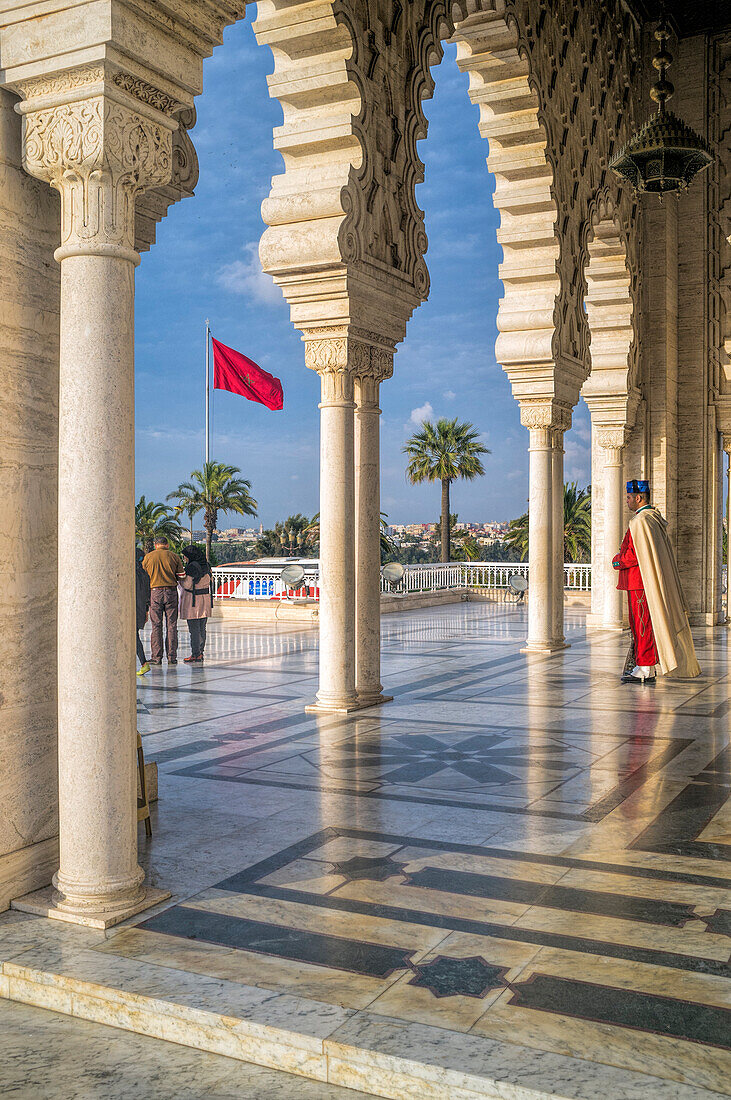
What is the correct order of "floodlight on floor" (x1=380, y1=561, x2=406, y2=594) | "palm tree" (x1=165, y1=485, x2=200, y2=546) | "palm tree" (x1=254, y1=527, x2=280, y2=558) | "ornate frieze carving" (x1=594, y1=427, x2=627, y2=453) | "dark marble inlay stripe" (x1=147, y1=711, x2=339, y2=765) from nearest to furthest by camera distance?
1. "dark marble inlay stripe" (x1=147, y1=711, x2=339, y2=765)
2. "ornate frieze carving" (x1=594, y1=427, x2=627, y2=453)
3. "floodlight on floor" (x1=380, y1=561, x2=406, y2=594)
4. "palm tree" (x1=254, y1=527, x2=280, y2=558)
5. "palm tree" (x1=165, y1=485, x2=200, y2=546)

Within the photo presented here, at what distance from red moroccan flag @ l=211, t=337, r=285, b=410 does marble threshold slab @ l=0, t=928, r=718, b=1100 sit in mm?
16196

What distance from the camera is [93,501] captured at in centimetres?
333

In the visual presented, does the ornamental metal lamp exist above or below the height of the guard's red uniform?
above

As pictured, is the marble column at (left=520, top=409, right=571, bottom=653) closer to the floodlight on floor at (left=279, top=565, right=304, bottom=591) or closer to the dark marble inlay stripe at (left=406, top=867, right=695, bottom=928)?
the floodlight on floor at (left=279, top=565, right=304, bottom=591)

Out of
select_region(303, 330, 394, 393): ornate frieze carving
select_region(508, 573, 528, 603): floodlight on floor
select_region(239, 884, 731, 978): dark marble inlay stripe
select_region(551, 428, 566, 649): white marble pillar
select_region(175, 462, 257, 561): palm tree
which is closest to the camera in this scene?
select_region(239, 884, 731, 978): dark marble inlay stripe

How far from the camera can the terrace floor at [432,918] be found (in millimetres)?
2457

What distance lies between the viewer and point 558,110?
33.1ft

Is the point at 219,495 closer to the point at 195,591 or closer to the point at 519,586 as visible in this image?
the point at 519,586

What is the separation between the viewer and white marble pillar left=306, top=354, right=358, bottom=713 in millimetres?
7039

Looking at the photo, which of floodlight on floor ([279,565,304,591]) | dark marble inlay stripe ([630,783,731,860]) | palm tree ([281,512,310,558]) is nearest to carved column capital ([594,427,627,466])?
floodlight on floor ([279,565,304,591])

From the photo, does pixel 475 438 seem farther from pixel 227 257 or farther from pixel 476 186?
pixel 227 257

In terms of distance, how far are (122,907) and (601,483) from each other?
37.1ft

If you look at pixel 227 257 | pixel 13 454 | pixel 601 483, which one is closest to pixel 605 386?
pixel 601 483

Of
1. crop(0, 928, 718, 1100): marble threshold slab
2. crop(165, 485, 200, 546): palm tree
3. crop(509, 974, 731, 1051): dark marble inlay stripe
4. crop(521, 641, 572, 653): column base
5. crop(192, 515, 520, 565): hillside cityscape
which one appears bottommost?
crop(0, 928, 718, 1100): marble threshold slab
